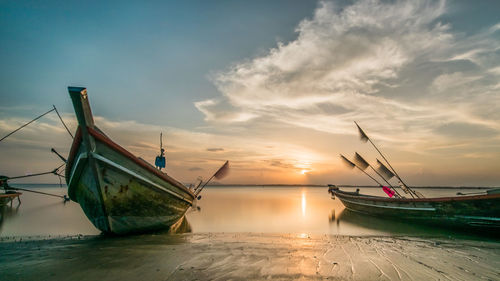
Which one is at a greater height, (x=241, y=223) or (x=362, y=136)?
(x=362, y=136)

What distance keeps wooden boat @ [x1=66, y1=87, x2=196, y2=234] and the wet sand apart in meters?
1.03

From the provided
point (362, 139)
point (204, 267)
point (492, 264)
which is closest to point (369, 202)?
point (362, 139)

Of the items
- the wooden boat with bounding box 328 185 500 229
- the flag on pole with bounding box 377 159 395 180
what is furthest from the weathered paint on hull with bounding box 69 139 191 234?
the flag on pole with bounding box 377 159 395 180

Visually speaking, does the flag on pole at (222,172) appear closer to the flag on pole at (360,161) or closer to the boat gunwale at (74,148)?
the boat gunwale at (74,148)

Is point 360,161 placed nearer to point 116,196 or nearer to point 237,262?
point 237,262

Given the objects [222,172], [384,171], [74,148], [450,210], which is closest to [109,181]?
[74,148]

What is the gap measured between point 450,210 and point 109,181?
16.0 metres

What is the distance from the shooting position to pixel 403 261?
5.62m

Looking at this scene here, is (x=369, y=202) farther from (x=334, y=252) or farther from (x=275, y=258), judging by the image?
(x=275, y=258)

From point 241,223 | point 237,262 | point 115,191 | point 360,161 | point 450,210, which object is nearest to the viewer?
point 237,262

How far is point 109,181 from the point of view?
7312 mm

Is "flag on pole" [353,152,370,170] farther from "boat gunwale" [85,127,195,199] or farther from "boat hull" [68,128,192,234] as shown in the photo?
"boat gunwale" [85,127,195,199]

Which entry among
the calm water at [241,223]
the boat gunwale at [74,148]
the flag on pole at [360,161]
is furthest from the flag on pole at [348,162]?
the boat gunwale at [74,148]

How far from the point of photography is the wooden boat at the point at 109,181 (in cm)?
684
